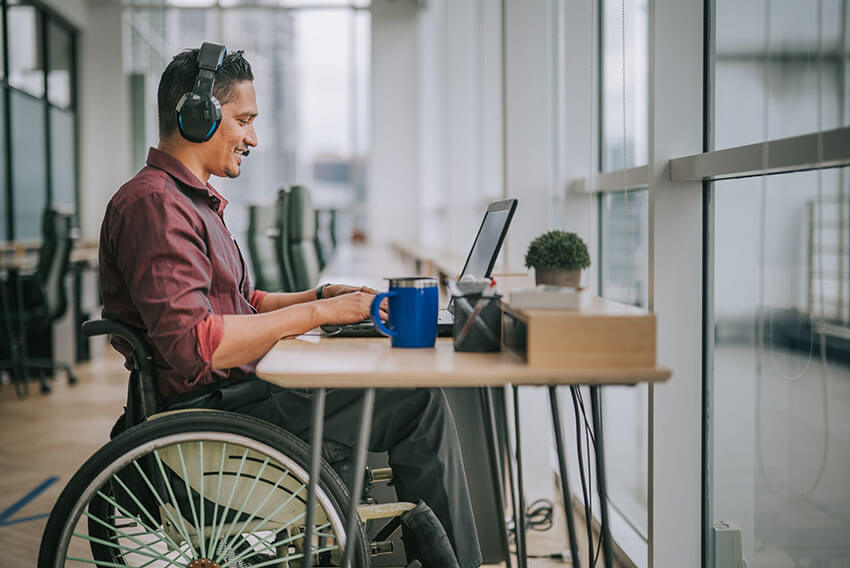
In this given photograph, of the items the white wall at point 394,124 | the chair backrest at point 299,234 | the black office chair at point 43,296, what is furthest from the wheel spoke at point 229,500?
the white wall at point 394,124

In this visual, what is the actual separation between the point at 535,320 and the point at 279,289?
11.7 ft

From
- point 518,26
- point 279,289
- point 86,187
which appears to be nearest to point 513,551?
point 518,26

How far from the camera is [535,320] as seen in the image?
4.13ft

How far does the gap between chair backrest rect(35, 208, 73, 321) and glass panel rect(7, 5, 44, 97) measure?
8.61 ft

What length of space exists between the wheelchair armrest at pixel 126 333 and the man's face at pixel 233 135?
0.41 meters

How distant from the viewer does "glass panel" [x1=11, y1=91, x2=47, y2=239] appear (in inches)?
277

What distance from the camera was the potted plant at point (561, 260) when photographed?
4.69 feet

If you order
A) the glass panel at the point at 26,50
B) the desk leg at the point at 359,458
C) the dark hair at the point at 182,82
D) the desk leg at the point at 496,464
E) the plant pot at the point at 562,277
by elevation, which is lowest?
the desk leg at the point at 496,464

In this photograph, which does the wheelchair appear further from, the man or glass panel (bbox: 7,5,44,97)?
glass panel (bbox: 7,5,44,97)

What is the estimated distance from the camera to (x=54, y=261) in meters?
5.05

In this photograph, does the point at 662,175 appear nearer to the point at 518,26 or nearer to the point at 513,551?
the point at 513,551

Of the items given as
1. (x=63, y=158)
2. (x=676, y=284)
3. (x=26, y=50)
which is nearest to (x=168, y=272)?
(x=676, y=284)

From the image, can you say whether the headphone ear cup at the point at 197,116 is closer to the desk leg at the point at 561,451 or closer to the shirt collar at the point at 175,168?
the shirt collar at the point at 175,168

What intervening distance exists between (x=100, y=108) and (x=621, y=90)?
7.77 meters
